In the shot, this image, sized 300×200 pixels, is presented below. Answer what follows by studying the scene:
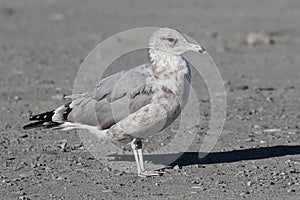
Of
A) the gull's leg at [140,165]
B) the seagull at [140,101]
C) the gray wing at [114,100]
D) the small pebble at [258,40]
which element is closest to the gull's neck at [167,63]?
the seagull at [140,101]

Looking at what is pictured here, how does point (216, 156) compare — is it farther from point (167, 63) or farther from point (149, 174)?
point (167, 63)

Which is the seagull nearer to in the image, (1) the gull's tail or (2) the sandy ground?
(1) the gull's tail

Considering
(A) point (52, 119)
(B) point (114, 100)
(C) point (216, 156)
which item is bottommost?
(C) point (216, 156)

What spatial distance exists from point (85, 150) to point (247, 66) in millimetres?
6888

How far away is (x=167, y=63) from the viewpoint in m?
7.96

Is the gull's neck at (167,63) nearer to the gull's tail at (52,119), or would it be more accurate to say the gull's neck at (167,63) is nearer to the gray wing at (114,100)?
the gray wing at (114,100)

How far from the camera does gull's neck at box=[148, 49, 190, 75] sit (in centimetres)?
792

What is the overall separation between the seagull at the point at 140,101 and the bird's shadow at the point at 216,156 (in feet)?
1.78

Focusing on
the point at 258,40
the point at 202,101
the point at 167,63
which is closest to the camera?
the point at 167,63

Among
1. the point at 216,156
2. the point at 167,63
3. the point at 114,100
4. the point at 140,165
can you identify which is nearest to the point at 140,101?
the point at 114,100

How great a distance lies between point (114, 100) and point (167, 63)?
0.61m

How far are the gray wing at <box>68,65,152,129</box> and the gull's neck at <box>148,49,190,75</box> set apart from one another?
0.37 feet

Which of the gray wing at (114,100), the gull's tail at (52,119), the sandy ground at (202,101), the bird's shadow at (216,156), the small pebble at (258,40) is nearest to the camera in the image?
the sandy ground at (202,101)

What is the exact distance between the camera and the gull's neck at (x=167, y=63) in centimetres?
792
